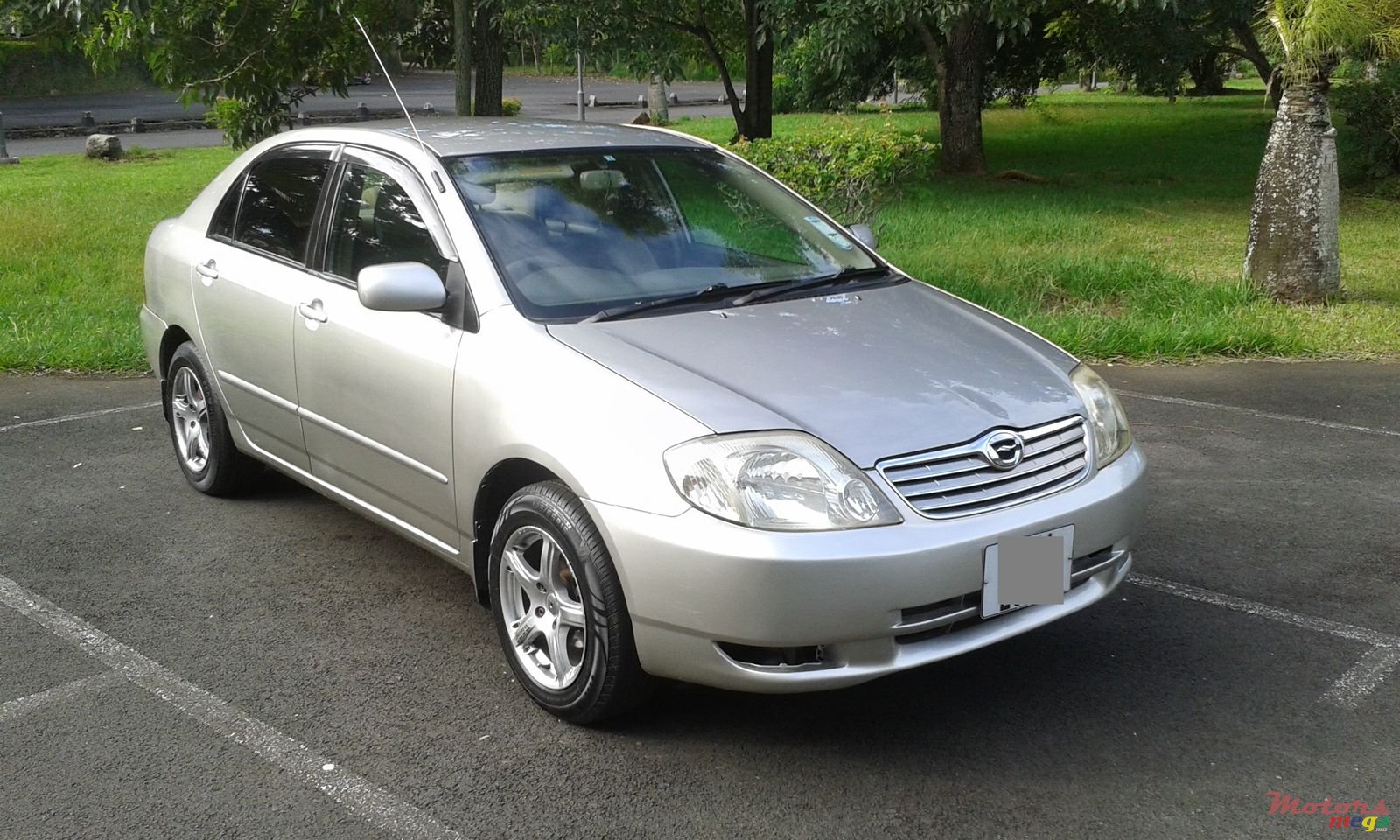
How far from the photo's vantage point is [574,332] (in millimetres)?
3826

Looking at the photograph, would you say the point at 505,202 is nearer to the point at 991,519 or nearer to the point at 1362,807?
the point at 991,519

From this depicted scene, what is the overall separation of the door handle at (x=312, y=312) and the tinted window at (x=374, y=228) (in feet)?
0.47

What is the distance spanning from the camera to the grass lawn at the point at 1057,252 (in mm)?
8648

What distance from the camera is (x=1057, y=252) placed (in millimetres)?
11922

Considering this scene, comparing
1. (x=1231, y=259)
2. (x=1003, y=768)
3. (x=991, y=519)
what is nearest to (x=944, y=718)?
(x=1003, y=768)

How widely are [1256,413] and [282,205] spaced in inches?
201

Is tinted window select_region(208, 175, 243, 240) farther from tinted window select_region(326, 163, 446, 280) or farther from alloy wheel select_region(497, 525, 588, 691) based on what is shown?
alloy wheel select_region(497, 525, 588, 691)

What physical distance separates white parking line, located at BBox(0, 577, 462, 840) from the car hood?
4.15 ft

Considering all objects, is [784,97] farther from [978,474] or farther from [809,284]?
[978,474]

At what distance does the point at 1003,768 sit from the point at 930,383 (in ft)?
3.49

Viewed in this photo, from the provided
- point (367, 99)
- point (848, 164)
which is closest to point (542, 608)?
point (848, 164)

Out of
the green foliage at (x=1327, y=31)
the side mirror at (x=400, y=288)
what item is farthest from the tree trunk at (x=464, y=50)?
Result: the side mirror at (x=400, y=288)

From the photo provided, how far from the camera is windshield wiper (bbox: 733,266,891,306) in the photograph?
4253mm

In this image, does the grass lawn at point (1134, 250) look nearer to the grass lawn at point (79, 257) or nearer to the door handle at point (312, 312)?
the door handle at point (312, 312)
